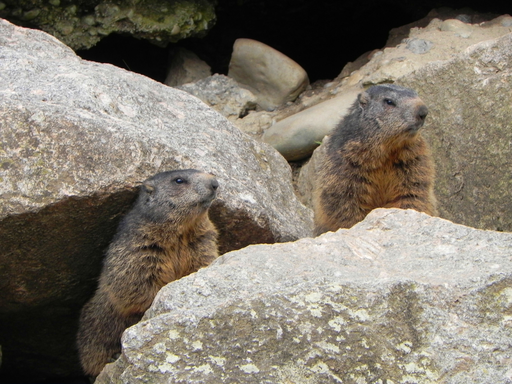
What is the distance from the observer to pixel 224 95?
333 inches

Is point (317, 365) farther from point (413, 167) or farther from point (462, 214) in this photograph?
point (462, 214)

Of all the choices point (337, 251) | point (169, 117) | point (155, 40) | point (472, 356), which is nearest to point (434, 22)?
point (155, 40)

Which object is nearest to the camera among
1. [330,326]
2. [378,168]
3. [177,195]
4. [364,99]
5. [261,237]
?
[330,326]

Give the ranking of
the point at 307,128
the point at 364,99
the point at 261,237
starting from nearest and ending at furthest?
the point at 261,237 < the point at 364,99 < the point at 307,128

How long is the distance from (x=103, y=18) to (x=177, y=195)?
13.1ft

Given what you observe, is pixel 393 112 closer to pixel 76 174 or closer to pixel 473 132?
pixel 473 132

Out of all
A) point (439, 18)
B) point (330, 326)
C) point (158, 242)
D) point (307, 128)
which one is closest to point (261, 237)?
point (158, 242)

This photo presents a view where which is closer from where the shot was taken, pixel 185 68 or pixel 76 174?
pixel 76 174

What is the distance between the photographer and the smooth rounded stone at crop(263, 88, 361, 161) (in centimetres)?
752

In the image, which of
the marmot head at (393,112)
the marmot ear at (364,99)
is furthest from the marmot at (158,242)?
the marmot ear at (364,99)

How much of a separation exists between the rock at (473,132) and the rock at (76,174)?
1317 millimetres

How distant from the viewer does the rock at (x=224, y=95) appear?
8.38 m

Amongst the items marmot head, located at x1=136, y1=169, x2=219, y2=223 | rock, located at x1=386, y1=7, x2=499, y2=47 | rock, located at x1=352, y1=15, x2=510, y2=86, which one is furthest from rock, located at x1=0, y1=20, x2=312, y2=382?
rock, located at x1=386, y1=7, x2=499, y2=47

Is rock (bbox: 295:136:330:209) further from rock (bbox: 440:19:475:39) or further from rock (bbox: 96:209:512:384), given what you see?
rock (bbox: 96:209:512:384)
